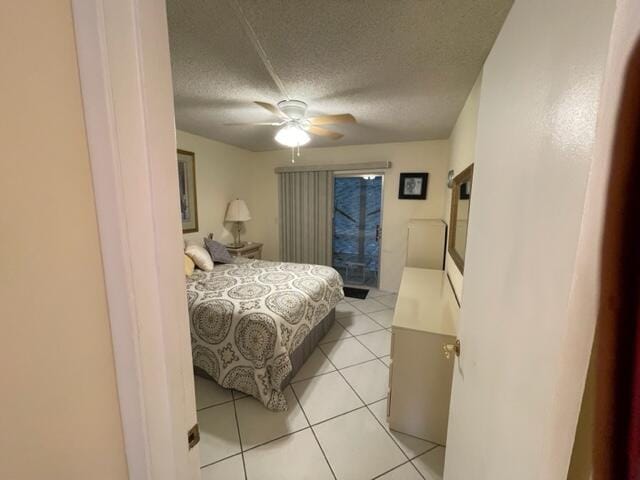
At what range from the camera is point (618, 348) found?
0.27 metres

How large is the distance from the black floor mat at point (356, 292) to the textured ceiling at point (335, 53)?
2.54 meters

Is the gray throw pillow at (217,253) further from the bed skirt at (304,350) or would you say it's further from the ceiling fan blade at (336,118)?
the ceiling fan blade at (336,118)

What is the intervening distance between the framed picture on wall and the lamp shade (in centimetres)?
59

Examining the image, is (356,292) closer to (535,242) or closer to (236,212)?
(236,212)

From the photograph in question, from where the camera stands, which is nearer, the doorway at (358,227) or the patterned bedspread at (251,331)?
the patterned bedspread at (251,331)

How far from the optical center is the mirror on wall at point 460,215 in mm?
1873

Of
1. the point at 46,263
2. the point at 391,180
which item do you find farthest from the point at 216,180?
the point at 46,263

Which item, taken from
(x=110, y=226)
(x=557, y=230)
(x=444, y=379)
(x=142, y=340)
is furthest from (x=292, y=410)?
(x=557, y=230)

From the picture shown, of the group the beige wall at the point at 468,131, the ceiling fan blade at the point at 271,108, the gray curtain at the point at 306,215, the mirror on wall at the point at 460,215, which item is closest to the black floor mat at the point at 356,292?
the gray curtain at the point at 306,215

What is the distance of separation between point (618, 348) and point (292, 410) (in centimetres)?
203

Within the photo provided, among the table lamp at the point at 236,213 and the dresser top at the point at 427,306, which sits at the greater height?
the table lamp at the point at 236,213

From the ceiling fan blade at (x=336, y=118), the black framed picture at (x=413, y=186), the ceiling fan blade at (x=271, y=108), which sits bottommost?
the black framed picture at (x=413, y=186)

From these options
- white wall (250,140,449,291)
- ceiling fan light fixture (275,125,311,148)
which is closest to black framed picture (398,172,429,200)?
white wall (250,140,449,291)

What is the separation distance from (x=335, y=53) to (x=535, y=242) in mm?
1502
